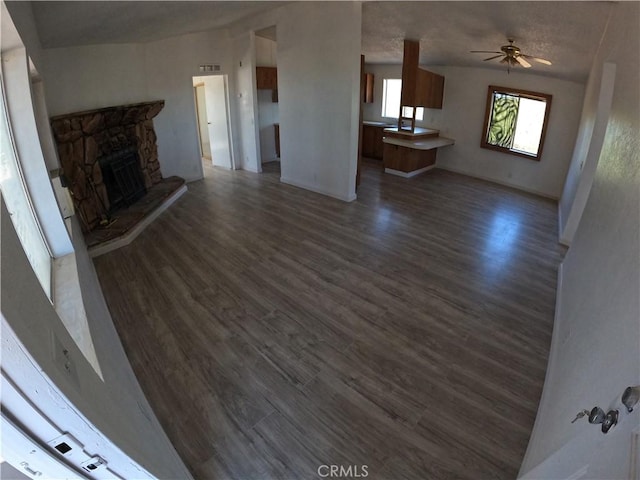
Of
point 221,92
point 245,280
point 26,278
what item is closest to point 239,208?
point 245,280

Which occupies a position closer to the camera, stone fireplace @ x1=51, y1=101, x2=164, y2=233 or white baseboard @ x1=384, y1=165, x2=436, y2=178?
stone fireplace @ x1=51, y1=101, x2=164, y2=233

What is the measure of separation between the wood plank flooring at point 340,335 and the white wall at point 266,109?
3.51 metres

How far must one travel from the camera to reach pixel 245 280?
4129 mm

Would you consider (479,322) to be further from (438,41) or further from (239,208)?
(438,41)

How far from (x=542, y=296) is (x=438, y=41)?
186 inches

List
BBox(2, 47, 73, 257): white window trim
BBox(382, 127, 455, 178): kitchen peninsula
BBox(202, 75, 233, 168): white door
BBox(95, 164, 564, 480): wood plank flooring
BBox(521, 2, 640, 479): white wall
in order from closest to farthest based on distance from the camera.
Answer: BBox(521, 2, 640, 479): white wall
BBox(2, 47, 73, 257): white window trim
BBox(95, 164, 564, 480): wood plank flooring
BBox(382, 127, 455, 178): kitchen peninsula
BBox(202, 75, 233, 168): white door

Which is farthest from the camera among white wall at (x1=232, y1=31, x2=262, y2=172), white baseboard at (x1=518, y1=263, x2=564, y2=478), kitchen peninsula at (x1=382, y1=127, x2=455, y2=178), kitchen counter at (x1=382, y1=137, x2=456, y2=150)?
kitchen peninsula at (x1=382, y1=127, x2=455, y2=178)

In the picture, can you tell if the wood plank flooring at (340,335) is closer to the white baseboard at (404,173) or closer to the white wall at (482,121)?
the white wall at (482,121)

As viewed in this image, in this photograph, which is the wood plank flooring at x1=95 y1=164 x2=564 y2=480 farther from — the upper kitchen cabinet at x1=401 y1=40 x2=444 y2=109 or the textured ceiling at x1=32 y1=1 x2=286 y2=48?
the upper kitchen cabinet at x1=401 y1=40 x2=444 y2=109

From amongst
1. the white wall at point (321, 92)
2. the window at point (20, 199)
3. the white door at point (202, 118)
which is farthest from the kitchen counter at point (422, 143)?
the window at point (20, 199)

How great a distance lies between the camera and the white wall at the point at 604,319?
1264 millimetres

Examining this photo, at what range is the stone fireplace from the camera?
4484 millimetres

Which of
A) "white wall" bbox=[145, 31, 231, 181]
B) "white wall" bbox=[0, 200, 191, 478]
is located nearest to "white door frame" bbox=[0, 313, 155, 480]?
"white wall" bbox=[0, 200, 191, 478]

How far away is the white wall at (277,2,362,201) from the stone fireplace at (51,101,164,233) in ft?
7.72
